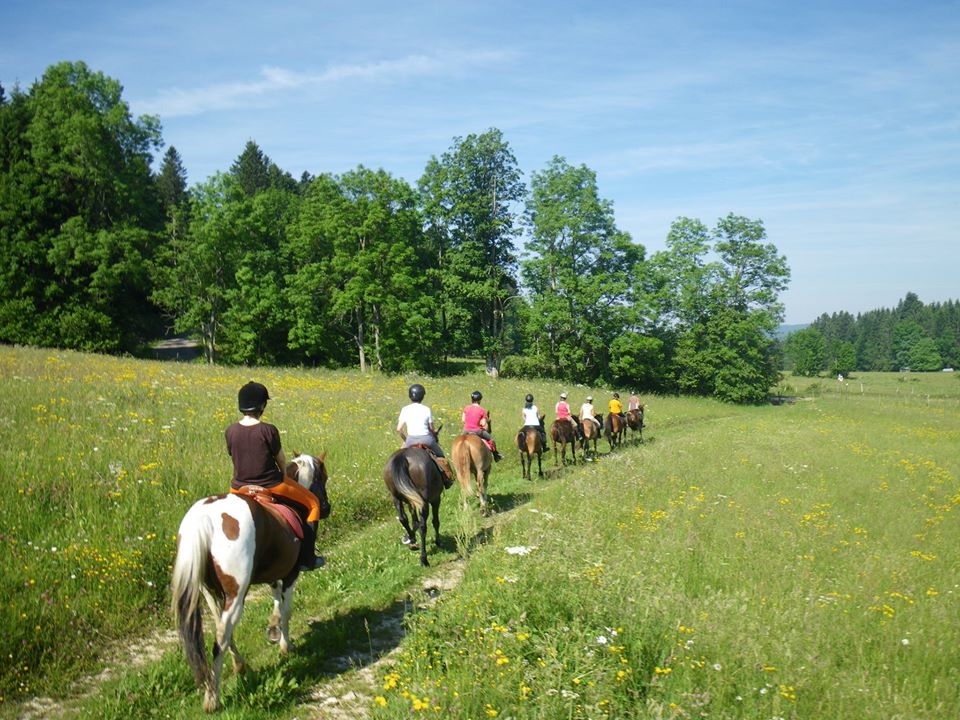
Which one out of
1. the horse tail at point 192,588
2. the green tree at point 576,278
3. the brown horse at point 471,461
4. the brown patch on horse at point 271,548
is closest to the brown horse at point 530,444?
the brown horse at point 471,461

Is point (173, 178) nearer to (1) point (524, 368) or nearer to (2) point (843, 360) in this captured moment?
(1) point (524, 368)

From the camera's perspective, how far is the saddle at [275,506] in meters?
5.68

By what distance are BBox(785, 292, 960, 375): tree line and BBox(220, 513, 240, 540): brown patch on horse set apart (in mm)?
141219

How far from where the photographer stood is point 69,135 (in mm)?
34250

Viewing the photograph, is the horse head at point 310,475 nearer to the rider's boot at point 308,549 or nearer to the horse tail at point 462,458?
the rider's boot at point 308,549

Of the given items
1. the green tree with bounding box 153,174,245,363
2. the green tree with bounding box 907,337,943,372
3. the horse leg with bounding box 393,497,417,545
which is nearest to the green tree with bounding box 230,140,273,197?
the green tree with bounding box 153,174,245,363

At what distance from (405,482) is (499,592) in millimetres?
3171

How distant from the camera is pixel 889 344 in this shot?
145 metres

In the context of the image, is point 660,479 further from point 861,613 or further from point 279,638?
point 279,638

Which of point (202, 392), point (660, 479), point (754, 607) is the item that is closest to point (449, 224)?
point (202, 392)

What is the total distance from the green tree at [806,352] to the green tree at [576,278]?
96.3 metres

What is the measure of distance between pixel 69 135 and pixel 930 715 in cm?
4444

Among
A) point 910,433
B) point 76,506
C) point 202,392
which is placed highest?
point 202,392

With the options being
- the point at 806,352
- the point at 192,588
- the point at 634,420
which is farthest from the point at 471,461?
the point at 806,352
